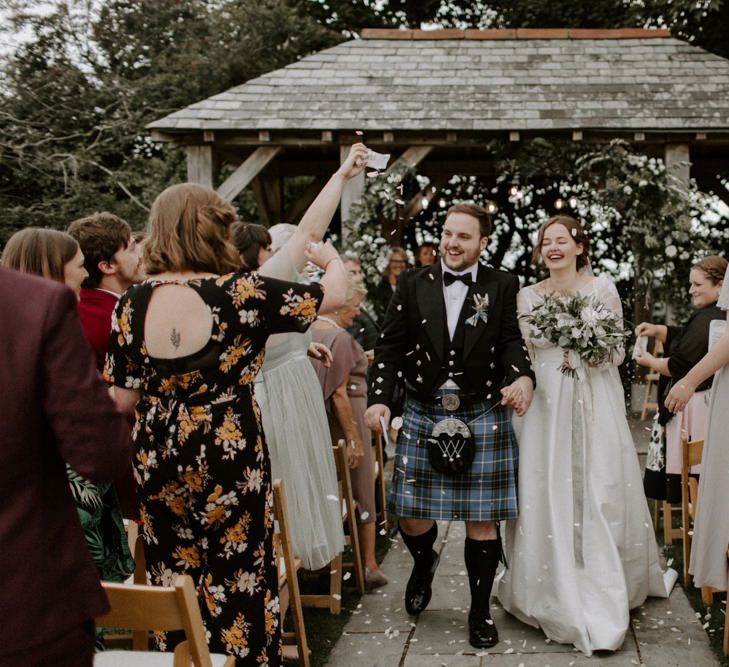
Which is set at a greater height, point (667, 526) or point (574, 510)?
point (574, 510)

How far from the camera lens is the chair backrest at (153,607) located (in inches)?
80.7

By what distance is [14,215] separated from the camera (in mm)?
14008

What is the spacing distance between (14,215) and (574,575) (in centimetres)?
1217

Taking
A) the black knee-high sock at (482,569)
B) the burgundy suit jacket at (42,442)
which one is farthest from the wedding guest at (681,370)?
the burgundy suit jacket at (42,442)

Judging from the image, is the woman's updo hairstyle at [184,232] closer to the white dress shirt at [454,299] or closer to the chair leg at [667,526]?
the white dress shirt at [454,299]

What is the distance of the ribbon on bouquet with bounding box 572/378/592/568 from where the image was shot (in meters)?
4.45

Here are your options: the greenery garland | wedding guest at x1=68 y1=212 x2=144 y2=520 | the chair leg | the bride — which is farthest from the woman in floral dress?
the greenery garland

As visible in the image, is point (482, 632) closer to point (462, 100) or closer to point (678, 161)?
point (462, 100)

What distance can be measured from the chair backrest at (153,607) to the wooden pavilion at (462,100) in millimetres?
9726

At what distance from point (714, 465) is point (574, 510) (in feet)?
2.37

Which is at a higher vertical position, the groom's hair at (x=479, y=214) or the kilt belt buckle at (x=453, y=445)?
the groom's hair at (x=479, y=214)

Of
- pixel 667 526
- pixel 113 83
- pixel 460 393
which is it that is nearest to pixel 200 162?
pixel 113 83

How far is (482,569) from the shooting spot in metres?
4.33

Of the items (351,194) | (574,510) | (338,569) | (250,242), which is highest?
(351,194)
